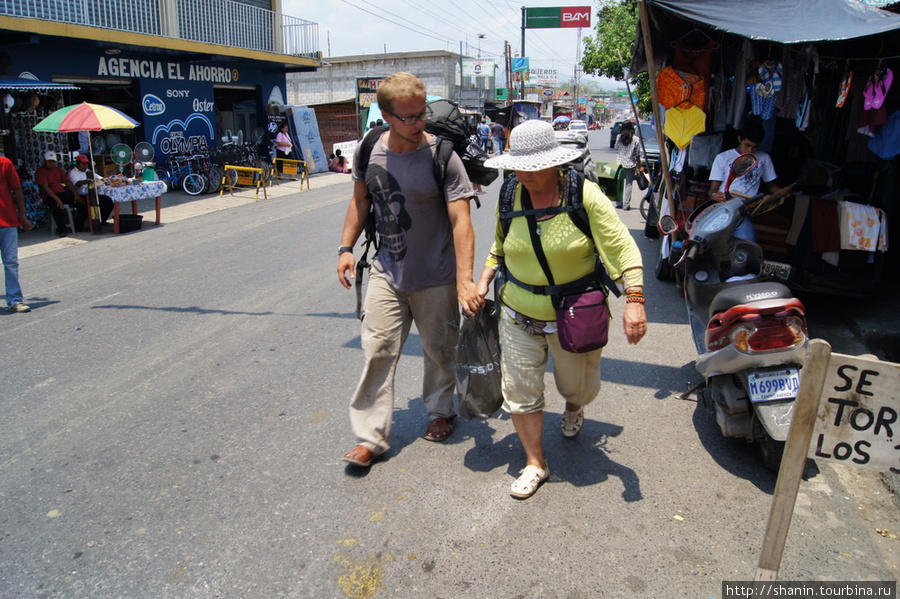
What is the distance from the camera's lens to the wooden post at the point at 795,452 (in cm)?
207

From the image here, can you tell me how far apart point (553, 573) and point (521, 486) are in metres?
0.57

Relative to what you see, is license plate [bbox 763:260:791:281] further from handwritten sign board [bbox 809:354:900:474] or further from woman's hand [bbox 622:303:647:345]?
handwritten sign board [bbox 809:354:900:474]

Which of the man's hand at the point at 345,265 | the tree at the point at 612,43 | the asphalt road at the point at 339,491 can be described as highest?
the tree at the point at 612,43

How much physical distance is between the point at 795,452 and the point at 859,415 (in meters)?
0.24

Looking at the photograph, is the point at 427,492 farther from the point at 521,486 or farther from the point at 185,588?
the point at 185,588

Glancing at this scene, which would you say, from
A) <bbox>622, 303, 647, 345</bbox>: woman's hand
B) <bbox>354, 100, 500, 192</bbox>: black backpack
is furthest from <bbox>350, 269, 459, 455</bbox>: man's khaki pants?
<bbox>622, 303, 647, 345</bbox>: woman's hand

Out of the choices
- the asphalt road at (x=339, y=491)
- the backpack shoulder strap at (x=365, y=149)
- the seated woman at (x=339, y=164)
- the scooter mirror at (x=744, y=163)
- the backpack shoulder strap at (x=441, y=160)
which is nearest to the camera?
the asphalt road at (x=339, y=491)

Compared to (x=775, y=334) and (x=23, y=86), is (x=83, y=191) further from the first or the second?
(x=775, y=334)

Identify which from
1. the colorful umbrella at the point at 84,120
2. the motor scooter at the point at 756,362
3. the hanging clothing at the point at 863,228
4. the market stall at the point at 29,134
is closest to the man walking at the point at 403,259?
the motor scooter at the point at 756,362

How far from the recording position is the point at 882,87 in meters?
5.23

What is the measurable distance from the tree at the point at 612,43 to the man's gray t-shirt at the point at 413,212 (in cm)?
1917

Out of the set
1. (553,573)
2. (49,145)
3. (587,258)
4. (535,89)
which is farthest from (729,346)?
(535,89)

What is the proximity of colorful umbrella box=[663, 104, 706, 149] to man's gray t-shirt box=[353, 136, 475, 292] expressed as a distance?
3792mm

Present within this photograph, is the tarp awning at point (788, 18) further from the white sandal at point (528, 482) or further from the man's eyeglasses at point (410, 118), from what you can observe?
the white sandal at point (528, 482)
